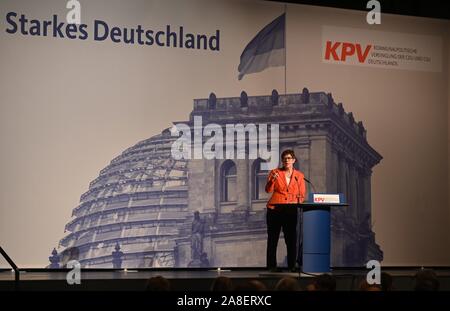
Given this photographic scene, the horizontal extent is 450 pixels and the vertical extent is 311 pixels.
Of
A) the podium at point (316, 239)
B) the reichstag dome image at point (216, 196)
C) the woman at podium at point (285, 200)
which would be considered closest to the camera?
the podium at point (316, 239)

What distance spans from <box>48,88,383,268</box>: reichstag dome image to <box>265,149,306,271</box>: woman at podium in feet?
5.63

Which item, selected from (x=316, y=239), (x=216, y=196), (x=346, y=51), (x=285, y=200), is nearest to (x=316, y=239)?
(x=316, y=239)

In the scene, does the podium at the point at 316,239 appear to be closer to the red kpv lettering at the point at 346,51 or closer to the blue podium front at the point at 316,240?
the blue podium front at the point at 316,240

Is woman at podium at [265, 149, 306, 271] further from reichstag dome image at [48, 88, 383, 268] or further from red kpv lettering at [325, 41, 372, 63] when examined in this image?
red kpv lettering at [325, 41, 372, 63]

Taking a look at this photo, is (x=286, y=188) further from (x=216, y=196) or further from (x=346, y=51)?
(x=346, y=51)

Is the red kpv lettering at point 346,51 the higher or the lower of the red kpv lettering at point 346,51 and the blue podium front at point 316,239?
the higher

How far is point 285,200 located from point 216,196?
6.93 feet

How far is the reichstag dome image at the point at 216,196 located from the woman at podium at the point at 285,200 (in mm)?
1717

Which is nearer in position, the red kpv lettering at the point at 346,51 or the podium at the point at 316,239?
the podium at the point at 316,239

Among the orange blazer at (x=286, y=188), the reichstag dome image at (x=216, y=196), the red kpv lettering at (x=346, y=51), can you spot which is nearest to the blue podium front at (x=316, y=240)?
the orange blazer at (x=286, y=188)

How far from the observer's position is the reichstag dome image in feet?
29.6

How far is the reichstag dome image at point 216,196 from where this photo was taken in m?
9.02

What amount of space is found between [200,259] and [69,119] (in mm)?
2345
